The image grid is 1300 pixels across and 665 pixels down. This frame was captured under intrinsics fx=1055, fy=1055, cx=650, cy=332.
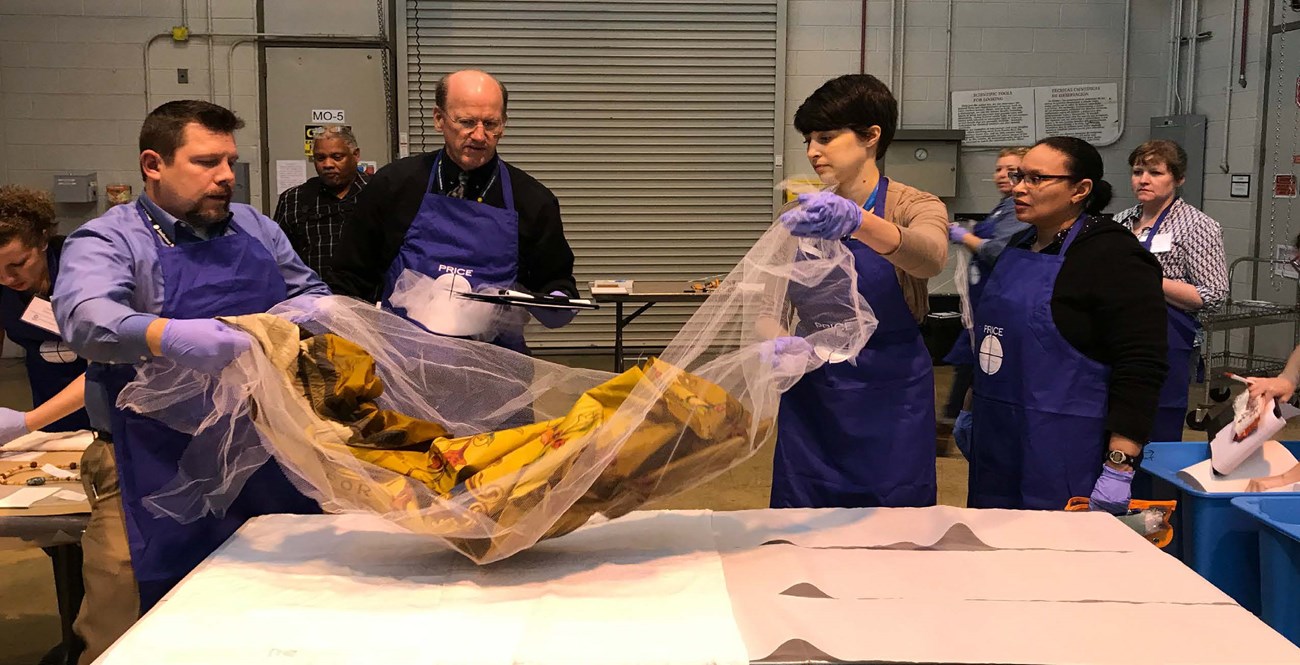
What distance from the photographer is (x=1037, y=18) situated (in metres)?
6.88

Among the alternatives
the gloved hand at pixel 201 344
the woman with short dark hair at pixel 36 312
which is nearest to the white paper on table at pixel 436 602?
the gloved hand at pixel 201 344

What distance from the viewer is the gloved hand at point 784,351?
1.81 metres

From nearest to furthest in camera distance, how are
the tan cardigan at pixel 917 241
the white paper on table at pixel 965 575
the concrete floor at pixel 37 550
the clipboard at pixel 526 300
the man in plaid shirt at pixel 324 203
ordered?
the white paper on table at pixel 965 575
the tan cardigan at pixel 917 241
the clipboard at pixel 526 300
the concrete floor at pixel 37 550
the man in plaid shirt at pixel 324 203

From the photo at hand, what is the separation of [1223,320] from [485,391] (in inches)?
169

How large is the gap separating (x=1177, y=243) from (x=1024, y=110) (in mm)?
3977

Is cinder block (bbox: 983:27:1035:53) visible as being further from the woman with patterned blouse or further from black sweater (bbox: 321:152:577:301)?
black sweater (bbox: 321:152:577:301)

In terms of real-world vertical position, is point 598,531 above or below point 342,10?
below

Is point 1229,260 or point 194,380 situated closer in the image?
point 194,380

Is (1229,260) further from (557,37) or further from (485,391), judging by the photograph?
(485,391)

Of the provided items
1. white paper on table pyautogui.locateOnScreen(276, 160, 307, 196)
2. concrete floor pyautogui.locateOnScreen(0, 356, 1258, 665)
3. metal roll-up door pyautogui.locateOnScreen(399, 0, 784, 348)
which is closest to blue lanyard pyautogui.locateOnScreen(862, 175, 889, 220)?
concrete floor pyautogui.locateOnScreen(0, 356, 1258, 665)

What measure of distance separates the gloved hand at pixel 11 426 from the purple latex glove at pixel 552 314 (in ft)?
3.94

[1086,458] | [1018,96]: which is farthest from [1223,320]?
[1086,458]

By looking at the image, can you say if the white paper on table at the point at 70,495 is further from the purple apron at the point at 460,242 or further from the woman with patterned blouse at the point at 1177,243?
the woman with patterned blouse at the point at 1177,243

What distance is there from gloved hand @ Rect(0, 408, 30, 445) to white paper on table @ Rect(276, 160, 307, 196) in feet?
14.3
